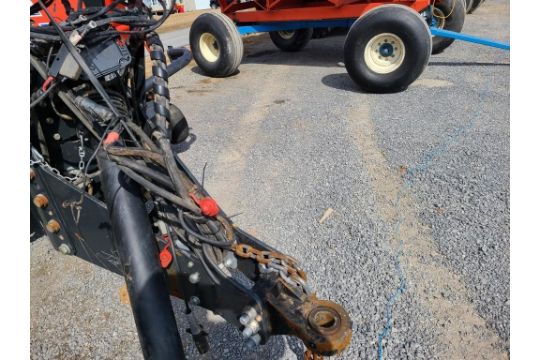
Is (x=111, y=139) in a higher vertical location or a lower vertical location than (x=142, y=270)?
higher

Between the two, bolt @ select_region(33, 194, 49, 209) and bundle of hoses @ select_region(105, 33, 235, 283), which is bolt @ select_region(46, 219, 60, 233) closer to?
bolt @ select_region(33, 194, 49, 209)

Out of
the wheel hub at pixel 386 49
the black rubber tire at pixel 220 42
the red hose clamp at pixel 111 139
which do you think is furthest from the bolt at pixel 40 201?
the black rubber tire at pixel 220 42

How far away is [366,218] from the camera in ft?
8.76

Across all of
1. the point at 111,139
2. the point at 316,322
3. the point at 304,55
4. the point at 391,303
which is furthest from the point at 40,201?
the point at 304,55

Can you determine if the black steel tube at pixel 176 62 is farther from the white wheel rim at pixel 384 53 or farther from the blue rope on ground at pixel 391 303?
the white wheel rim at pixel 384 53

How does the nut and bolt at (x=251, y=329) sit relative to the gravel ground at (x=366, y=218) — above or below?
above

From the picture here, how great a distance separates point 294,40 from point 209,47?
237 cm

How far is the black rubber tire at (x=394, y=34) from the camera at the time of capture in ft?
15.4

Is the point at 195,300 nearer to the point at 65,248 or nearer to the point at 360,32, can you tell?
the point at 65,248

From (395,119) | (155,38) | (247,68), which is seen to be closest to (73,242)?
(155,38)

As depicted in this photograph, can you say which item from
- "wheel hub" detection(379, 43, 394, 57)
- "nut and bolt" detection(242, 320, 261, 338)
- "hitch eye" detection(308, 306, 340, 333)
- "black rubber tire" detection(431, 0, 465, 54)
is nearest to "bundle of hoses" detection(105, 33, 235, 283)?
"nut and bolt" detection(242, 320, 261, 338)

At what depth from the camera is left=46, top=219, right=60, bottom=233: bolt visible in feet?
6.12

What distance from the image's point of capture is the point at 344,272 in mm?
2225

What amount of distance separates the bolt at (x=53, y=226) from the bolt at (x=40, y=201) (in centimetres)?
10
